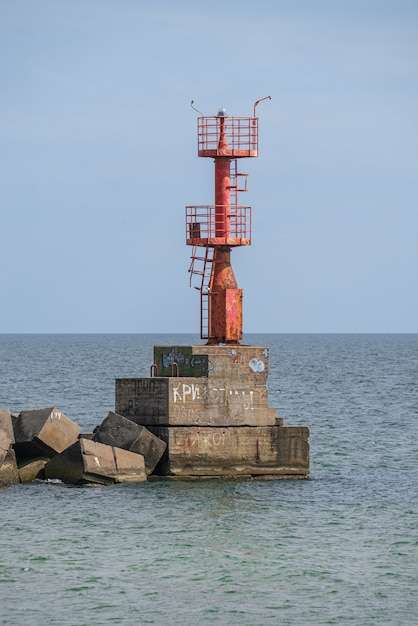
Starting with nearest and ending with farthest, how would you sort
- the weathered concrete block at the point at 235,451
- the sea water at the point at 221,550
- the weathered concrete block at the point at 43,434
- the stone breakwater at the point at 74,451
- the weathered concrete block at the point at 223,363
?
the sea water at the point at 221,550 → the stone breakwater at the point at 74,451 → the weathered concrete block at the point at 235,451 → the weathered concrete block at the point at 43,434 → the weathered concrete block at the point at 223,363

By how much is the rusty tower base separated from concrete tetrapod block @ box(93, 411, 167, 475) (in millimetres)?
278

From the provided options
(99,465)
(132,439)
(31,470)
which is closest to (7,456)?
(31,470)

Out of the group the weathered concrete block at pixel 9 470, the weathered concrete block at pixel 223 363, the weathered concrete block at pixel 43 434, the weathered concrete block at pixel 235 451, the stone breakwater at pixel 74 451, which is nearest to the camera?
the stone breakwater at pixel 74 451

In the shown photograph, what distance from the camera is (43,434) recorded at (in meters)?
25.6

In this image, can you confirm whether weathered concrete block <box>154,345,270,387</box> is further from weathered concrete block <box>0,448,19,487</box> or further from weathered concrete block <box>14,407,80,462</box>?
weathered concrete block <box>0,448,19,487</box>

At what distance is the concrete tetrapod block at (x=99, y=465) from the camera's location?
2494cm

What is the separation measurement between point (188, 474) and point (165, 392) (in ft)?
5.66

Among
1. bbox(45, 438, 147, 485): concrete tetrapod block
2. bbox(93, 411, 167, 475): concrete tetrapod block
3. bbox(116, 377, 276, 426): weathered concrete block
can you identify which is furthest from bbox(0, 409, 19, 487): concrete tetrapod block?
bbox(116, 377, 276, 426): weathered concrete block

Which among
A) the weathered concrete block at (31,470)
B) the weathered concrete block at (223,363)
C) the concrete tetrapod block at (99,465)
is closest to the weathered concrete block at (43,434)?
the weathered concrete block at (31,470)

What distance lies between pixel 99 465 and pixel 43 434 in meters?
1.43

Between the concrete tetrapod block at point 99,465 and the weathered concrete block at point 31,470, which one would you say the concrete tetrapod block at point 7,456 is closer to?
the weathered concrete block at point 31,470

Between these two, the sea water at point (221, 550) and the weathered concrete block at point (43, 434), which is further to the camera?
the weathered concrete block at point (43, 434)

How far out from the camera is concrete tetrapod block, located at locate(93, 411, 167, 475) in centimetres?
2512

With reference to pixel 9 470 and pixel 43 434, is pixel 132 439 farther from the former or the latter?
pixel 9 470
